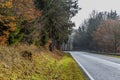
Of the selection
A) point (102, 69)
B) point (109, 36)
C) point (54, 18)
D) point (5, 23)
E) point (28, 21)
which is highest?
point (54, 18)

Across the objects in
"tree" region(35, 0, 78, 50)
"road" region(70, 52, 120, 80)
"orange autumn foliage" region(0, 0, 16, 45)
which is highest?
"tree" region(35, 0, 78, 50)

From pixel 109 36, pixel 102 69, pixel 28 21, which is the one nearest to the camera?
pixel 102 69

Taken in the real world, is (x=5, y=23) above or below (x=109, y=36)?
below

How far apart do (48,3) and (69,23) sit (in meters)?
14.4

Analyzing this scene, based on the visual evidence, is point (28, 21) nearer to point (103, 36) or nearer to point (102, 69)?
point (102, 69)

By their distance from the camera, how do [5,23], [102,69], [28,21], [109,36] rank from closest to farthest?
[5,23] → [102,69] → [28,21] → [109,36]

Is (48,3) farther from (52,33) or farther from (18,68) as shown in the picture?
(18,68)

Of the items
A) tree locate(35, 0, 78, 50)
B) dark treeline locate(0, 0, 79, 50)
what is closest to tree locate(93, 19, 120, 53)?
tree locate(35, 0, 78, 50)

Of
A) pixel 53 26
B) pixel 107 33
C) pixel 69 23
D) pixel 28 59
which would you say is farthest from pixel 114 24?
pixel 28 59

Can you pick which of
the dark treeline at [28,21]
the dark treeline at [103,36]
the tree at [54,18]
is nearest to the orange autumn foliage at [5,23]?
the dark treeline at [28,21]

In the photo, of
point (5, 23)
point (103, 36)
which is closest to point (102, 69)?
point (5, 23)

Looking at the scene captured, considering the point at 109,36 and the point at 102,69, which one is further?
the point at 109,36

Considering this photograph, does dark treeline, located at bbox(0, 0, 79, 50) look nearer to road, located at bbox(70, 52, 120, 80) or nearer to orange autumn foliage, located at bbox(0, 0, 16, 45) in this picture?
orange autumn foliage, located at bbox(0, 0, 16, 45)

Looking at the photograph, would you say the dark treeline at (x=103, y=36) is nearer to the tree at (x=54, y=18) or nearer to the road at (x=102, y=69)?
the tree at (x=54, y=18)
